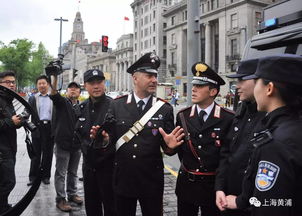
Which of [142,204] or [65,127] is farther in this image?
[65,127]

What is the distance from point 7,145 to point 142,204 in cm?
195

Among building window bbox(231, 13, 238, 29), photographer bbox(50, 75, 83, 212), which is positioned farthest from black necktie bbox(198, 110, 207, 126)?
building window bbox(231, 13, 238, 29)

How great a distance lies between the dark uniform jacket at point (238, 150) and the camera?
2.58 m

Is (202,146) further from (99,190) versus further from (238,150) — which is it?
(99,190)

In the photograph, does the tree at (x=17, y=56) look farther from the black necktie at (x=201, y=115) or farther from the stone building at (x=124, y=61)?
the black necktie at (x=201, y=115)

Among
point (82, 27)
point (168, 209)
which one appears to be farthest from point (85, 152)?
point (82, 27)

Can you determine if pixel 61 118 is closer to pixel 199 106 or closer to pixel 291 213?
pixel 199 106

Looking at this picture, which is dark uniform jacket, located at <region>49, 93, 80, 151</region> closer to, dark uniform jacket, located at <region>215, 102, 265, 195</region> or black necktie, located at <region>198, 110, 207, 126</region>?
black necktie, located at <region>198, 110, 207, 126</region>

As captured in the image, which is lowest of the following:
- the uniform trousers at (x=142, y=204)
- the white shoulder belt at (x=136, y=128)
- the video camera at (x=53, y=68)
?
the uniform trousers at (x=142, y=204)

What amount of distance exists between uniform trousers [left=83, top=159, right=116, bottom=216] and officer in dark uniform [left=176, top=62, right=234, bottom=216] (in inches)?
37.3

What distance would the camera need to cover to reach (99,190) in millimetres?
3871

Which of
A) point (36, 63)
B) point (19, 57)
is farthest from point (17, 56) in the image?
point (36, 63)

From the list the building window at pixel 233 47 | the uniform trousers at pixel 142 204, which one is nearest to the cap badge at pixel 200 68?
the uniform trousers at pixel 142 204

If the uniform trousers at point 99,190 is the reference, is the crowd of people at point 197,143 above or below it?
above
